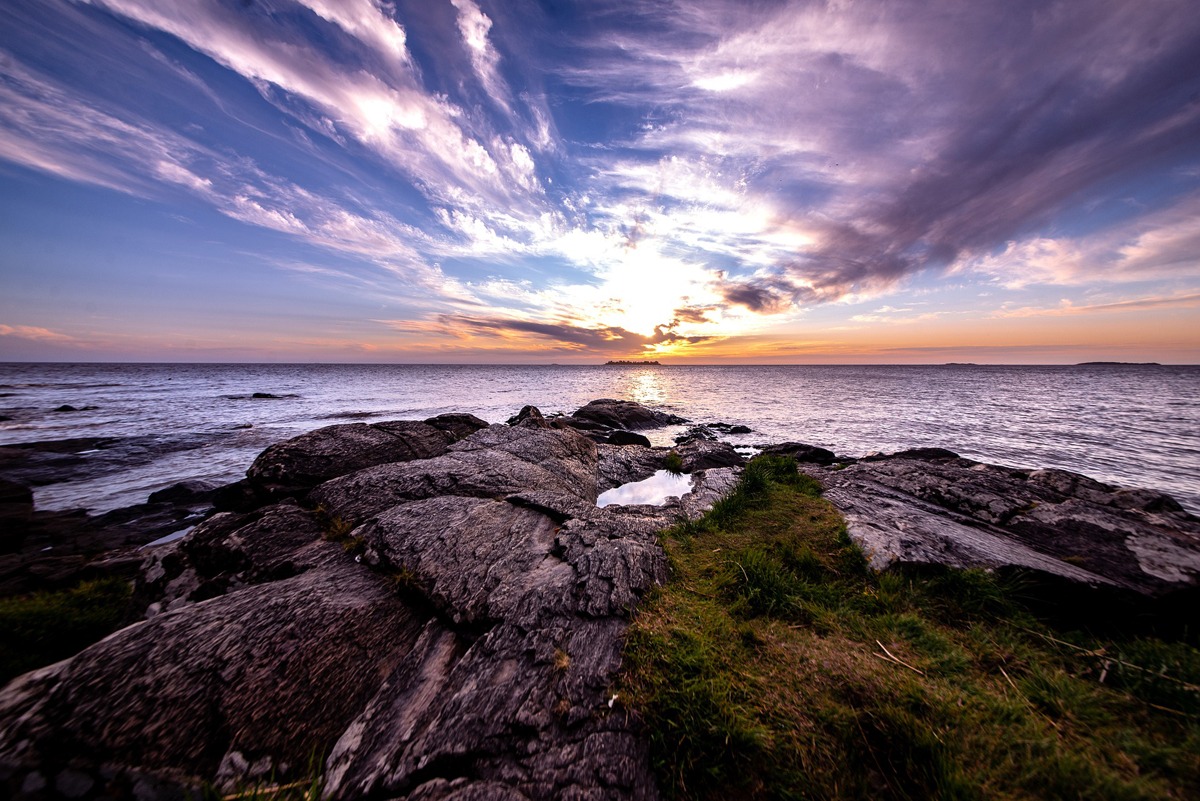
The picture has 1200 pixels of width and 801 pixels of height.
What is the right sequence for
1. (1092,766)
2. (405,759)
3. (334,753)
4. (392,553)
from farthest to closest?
(392,553) → (334,753) → (405,759) → (1092,766)

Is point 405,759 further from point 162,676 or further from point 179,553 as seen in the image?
point 179,553

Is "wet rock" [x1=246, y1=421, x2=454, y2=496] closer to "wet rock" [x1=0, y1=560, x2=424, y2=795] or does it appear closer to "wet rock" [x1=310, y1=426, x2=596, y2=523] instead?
"wet rock" [x1=310, y1=426, x2=596, y2=523]

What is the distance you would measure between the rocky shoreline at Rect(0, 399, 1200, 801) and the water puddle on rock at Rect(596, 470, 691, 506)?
9.40 ft

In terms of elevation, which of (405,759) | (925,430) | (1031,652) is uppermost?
(1031,652)

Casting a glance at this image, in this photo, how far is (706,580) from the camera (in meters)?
5.75

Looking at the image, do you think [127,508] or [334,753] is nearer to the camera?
[334,753]

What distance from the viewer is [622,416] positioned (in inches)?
1287

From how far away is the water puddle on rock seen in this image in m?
12.4

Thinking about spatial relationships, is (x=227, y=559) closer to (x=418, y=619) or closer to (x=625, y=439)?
(x=418, y=619)

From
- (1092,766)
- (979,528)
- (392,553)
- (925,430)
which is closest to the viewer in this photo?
(1092,766)

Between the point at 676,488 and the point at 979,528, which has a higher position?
the point at 979,528

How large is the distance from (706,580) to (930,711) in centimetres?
271

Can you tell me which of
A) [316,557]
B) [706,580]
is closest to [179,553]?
[316,557]

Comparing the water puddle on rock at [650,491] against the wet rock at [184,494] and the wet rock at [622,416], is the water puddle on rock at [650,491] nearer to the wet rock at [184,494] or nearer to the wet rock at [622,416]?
the wet rock at [622,416]
